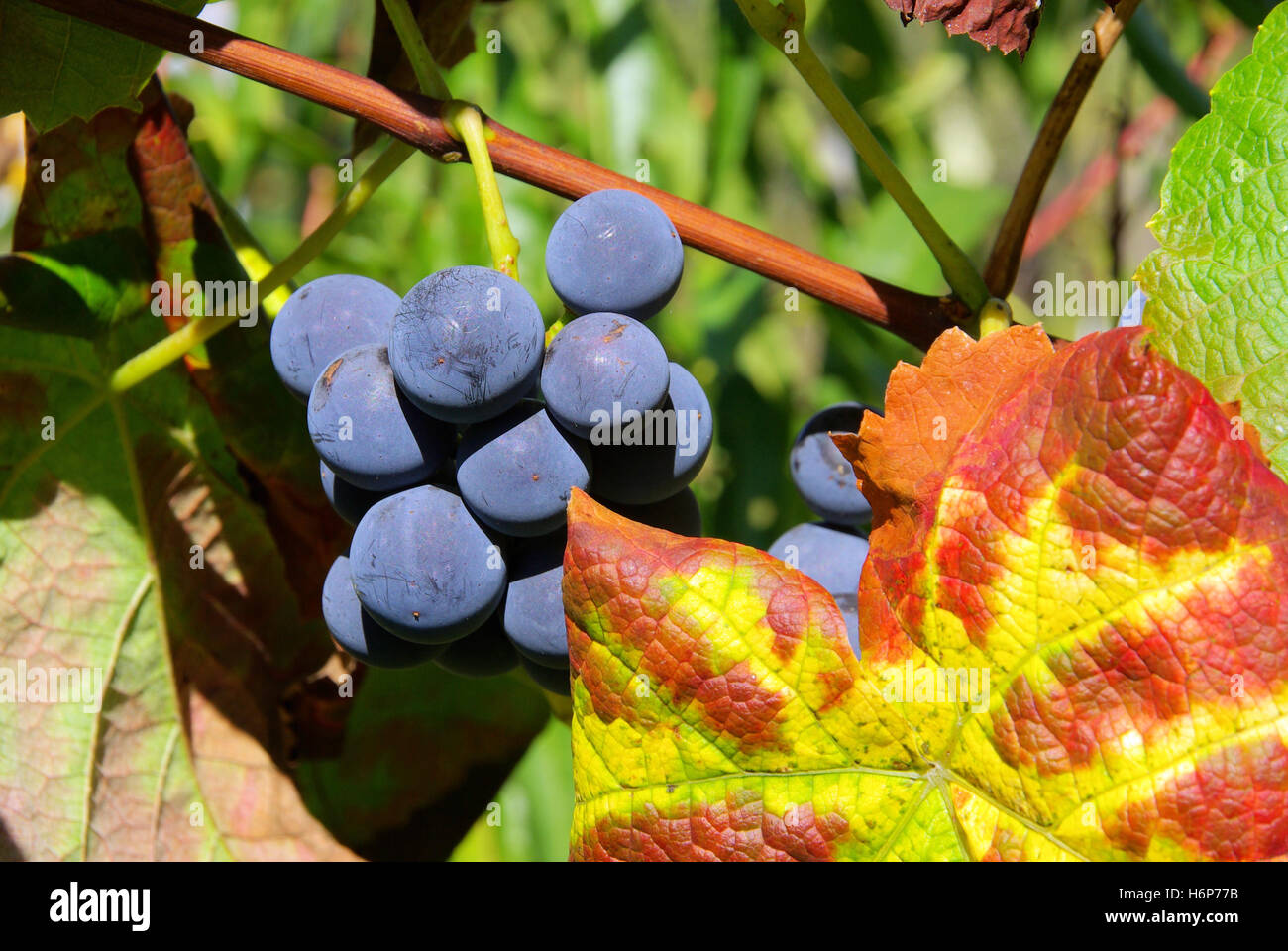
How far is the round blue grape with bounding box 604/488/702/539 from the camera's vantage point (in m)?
0.77

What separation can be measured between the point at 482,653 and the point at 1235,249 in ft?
1.80

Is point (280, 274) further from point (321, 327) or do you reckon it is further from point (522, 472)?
point (522, 472)

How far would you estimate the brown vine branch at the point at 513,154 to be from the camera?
0.70m

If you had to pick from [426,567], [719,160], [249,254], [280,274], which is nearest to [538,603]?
[426,567]

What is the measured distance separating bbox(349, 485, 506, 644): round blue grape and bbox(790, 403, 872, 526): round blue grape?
284mm

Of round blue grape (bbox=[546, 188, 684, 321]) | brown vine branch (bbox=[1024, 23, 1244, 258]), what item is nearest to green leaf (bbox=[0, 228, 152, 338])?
round blue grape (bbox=[546, 188, 684, 321])

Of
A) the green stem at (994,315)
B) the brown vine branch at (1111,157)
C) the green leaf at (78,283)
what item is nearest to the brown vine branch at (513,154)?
the green stem at (994,315)

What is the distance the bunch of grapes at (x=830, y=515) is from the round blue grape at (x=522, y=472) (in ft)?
0.76

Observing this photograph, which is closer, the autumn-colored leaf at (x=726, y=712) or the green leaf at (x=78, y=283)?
the autumn-colored leaf at (x=726, y=712)

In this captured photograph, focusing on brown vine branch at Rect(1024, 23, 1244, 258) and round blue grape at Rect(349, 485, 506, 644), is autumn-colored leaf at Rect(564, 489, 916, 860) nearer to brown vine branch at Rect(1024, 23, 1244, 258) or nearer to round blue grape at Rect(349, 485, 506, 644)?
round blue grape at Rect(349, 485, 506, 644)

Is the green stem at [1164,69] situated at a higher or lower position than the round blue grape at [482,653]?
higher

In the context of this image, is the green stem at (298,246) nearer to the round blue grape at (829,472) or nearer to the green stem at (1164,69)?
the round blue grape at (829,472)
